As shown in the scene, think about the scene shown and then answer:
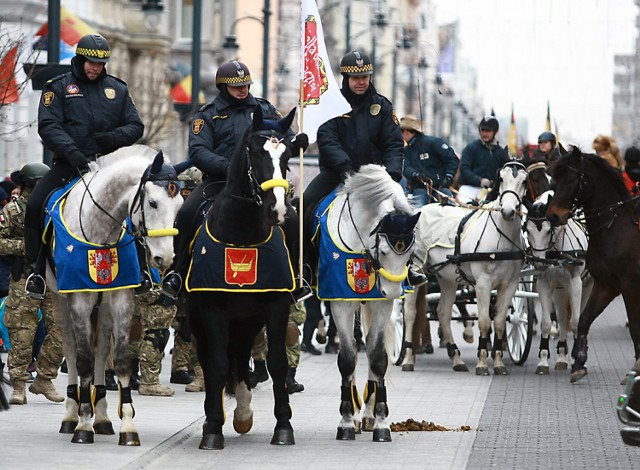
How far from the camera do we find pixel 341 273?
12148mm

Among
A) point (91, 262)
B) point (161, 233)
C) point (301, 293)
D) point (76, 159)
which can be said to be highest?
point (76, 159)

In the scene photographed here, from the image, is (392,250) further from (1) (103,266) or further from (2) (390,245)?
(1) (103,266)

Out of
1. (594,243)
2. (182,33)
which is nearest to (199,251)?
(594,243)

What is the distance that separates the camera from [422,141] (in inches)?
776

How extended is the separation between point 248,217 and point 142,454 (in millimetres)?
1826

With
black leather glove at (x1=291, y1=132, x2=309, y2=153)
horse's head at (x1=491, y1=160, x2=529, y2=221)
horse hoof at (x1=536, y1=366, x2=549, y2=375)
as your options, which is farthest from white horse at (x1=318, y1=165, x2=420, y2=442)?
horse hoof at (x1=536, y1=366, x2=549, y2=375)

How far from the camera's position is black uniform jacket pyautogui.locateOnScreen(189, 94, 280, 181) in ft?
40.8

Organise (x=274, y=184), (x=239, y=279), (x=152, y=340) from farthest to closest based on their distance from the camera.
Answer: (x=152, y=340) → (x=239, y=279) → (x=274, y=184)

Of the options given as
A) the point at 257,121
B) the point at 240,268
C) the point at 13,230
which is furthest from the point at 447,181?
the point at 257,121

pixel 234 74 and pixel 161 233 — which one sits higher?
pixel 234 74

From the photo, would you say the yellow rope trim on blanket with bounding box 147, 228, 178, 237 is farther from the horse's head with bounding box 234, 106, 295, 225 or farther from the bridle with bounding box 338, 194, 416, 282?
the bridle with bounding box 338, 194, 416, 282

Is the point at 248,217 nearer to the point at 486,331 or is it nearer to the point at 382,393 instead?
the point at 382,393

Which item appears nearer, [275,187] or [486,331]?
[275,187]

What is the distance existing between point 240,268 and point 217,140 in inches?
61.3
